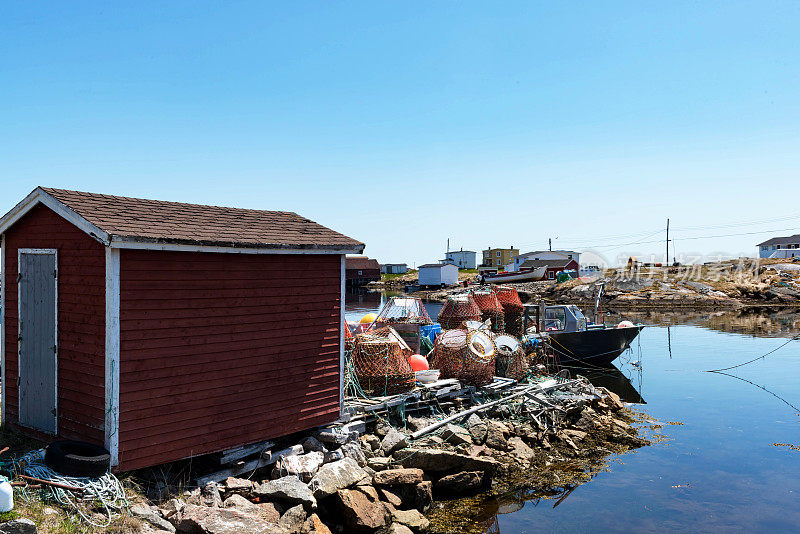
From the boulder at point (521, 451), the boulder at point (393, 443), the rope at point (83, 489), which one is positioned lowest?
the boulder at point (521, 451)

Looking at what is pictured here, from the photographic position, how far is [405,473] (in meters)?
10.2

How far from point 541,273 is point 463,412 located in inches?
2731

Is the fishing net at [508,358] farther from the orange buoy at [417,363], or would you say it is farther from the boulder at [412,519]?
the boulder at [412,519]

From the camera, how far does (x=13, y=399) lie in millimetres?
9523

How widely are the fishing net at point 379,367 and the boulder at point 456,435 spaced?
1390 mm

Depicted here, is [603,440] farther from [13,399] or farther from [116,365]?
[13,399]

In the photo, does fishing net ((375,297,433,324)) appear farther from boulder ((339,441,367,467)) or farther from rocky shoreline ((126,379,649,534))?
boulder ((339,441,367,467))

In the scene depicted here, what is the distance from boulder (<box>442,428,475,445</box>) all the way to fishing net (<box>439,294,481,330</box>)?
817cm

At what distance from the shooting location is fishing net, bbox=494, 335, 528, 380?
1650 cm

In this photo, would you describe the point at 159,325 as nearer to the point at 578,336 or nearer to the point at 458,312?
the point at 458,312

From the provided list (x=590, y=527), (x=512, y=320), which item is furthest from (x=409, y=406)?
(x=512, y=320)

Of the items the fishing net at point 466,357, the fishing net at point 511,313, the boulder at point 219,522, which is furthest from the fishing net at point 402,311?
the boulder at point 219,522

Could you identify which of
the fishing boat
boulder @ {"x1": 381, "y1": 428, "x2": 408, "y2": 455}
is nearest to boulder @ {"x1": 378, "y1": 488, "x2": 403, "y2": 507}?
boulder @ {"x1": 381, "y1": 428, "x2": 408, "y2": 455}

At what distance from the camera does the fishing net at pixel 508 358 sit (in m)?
16.5
